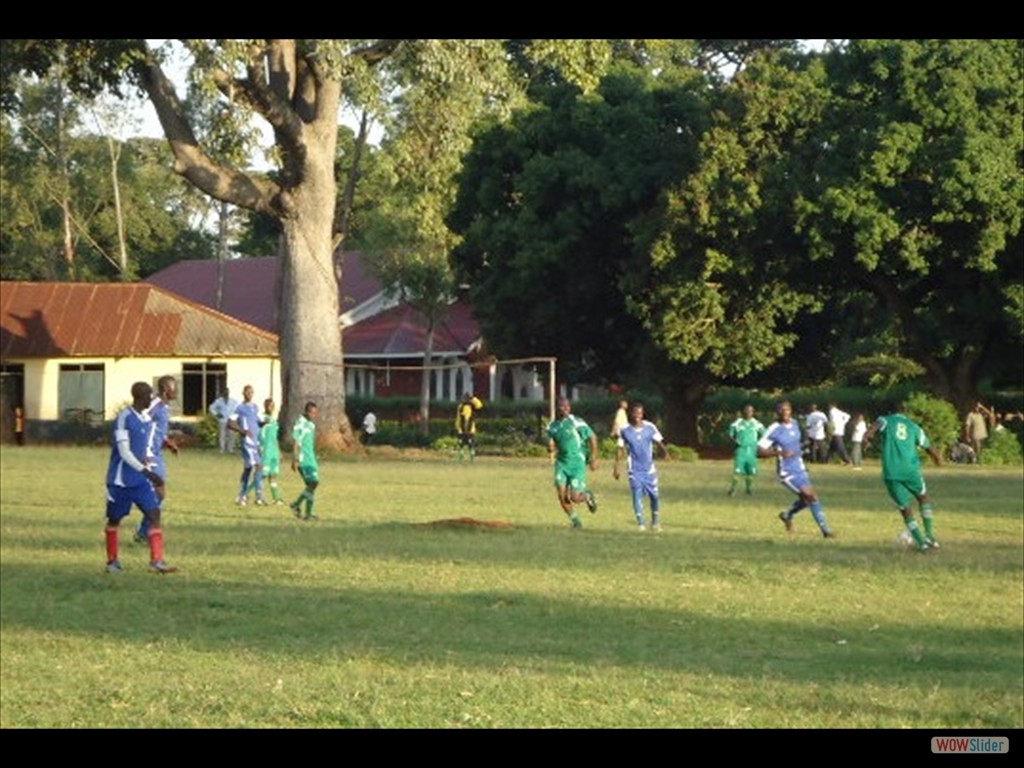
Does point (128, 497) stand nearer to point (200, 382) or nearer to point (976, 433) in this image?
point (976, 433)

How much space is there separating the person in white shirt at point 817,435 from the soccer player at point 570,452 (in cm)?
2284

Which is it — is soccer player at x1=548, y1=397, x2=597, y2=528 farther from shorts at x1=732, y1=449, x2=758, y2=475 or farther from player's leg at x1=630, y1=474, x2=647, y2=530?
shorts at x1=732, y1=449, x2=758, y2=475

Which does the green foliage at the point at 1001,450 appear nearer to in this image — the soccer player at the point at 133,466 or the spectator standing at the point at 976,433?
the spectator standing at the point at 976,433

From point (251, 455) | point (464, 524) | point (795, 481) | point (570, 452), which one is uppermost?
point (570, 452)

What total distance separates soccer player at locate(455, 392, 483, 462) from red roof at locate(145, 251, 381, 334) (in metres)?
18.1

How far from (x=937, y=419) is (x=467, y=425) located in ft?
38.3

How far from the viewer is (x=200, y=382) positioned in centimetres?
6438

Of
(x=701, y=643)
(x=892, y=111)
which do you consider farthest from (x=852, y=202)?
(x=701, y=643)

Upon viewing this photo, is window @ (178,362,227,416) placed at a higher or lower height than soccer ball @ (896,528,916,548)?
higher

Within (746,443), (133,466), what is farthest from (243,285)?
(133,466)

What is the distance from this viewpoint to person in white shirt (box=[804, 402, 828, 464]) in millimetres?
48000

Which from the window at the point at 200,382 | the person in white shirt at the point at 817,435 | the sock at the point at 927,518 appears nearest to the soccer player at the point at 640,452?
the sock at the point at 927,518

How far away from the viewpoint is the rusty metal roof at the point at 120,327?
205 feet

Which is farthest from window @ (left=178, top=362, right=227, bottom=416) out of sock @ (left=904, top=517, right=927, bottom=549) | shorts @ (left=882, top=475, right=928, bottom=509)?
shorts @ (left=882, top=475, right=928, bottom=509)
